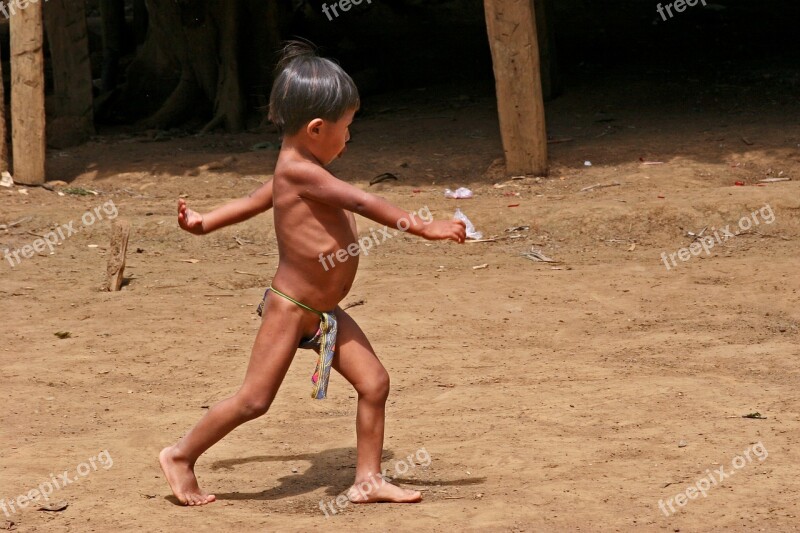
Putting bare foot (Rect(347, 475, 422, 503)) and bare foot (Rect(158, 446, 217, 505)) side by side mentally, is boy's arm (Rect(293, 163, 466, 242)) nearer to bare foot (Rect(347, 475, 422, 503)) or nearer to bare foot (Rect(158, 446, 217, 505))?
bare foot (Rect(347, 475, 422, 503))

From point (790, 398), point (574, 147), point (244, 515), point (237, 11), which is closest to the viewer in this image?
point (244, 515)

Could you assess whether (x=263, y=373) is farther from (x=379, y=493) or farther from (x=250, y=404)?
(x=379, y=493)

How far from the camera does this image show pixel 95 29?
16.6 m

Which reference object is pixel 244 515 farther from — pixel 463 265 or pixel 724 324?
pixel 463 265

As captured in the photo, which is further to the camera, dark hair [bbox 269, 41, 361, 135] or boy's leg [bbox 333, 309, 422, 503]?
boy's leg [bbox 333, 309, 422, 503]

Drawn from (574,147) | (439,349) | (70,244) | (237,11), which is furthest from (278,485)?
(237,11)

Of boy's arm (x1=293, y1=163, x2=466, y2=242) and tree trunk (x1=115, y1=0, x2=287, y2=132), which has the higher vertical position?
boy's arm (x1=293, y1=163, x2=466, y2=242)

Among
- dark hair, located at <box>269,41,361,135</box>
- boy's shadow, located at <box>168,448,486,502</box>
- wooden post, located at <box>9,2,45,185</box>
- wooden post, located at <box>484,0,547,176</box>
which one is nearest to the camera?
dark hair, located at <box>269,41,361,135</box>

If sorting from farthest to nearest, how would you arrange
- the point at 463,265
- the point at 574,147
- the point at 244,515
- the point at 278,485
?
the point at 574,147 < the point at 463,265 < the point at 278,485 < the point at 244,515

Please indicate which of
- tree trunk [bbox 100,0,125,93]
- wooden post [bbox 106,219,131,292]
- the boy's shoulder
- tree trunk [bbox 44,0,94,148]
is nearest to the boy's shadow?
the boy's shoulder

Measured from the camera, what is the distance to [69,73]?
1124 centimetres

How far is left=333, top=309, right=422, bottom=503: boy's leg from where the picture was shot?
3.67 m

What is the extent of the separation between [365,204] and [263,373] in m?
0.70

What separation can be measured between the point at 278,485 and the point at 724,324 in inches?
118
